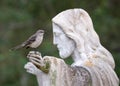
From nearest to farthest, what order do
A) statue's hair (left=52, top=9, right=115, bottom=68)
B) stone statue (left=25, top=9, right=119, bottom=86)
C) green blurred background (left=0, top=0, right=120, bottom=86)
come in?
stone statue (left=25, top=9, right=119, bottom=86), statue's hair (left=52, top=9, right=115, bottom=68), green blurred background (left=0, top=0, right=120, bottom=86)

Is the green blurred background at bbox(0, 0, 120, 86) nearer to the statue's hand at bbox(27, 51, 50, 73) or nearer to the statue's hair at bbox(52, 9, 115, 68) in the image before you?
the statue's hair at bbox(52, 9, 115, 68)

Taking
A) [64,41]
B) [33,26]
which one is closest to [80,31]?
[64,41]

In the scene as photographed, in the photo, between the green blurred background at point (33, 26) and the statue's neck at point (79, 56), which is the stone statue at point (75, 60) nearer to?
the statue's neck at point (79, 56)

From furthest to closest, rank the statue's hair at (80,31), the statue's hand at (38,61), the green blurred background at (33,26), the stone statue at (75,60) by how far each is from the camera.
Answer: the green blurred background at (33,26) < the statue's hair at (80,31) < the stone statue at (75,60) < the statue's hand at (38,61)

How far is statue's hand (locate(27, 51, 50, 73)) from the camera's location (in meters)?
11.0

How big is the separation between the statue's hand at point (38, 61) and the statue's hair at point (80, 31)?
531 millimetres

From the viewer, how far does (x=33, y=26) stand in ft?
76.9

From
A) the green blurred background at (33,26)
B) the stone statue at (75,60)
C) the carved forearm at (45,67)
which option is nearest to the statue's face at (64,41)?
the stone statue at (75,60)

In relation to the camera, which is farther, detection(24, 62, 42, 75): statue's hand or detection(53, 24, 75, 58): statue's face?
detection(53, 24, 75, 58): statue's face

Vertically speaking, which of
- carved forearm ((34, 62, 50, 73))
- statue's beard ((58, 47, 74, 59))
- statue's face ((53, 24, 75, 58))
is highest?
statue's face ((53, 24, 75, 58))

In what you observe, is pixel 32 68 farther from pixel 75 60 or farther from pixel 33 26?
pixel 33 26

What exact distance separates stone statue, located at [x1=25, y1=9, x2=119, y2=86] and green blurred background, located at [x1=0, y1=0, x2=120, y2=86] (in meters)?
10.4

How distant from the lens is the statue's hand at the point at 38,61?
35.9 ft

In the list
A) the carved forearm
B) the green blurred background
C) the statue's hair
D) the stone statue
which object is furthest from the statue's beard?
the green blurred background
